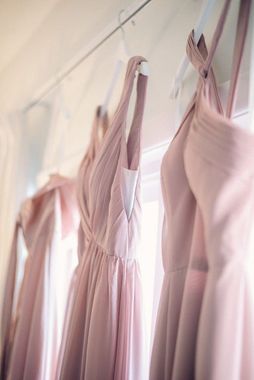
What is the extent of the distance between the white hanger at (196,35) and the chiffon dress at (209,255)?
5 cm

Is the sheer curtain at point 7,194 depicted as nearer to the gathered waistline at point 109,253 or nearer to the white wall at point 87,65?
the white wall at point 87,65

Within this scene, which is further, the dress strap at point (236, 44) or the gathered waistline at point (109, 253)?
the gathered waistline at point (109, 253)

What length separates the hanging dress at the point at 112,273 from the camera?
0.69 metres

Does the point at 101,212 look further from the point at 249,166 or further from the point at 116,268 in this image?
the point at 249,166

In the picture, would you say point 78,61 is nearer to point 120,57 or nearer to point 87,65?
point 87,65

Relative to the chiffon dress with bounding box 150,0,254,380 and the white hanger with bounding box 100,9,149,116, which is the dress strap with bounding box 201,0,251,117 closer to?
the chiffon dress with bounding box 150,0,254,380

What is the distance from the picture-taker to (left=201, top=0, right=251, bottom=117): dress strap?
577mm

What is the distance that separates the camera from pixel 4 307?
115cm

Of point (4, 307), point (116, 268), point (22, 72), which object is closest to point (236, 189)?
point (116, 268)

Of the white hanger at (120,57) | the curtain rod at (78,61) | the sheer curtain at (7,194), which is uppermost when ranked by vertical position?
the curtain rod at (78,61)

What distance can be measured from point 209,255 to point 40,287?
647 millimetres

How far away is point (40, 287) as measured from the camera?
101 cm

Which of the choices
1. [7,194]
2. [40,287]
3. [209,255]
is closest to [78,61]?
[7,194]

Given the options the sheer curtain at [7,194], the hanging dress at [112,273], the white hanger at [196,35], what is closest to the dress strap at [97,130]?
the hanging dress at [112,273]
